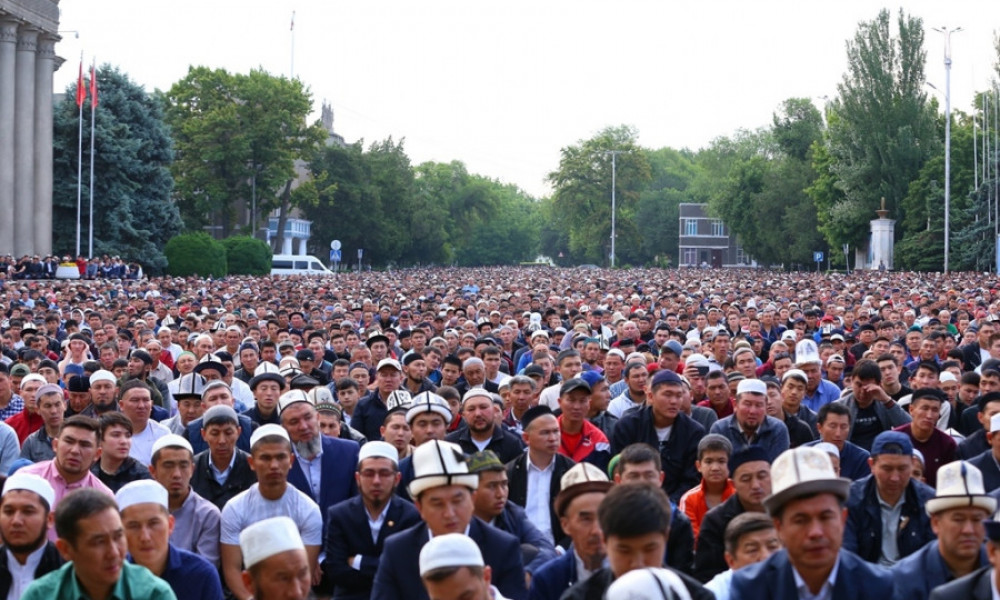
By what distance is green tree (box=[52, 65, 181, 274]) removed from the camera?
68.4 meters

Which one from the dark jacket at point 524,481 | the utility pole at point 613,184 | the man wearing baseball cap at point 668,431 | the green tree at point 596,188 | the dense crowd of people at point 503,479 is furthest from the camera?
the green tree at point 596,188

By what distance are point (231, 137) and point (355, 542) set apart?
3305 inches

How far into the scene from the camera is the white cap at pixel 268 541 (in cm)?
544

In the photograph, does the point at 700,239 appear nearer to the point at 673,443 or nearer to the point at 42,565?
the point at 673,443

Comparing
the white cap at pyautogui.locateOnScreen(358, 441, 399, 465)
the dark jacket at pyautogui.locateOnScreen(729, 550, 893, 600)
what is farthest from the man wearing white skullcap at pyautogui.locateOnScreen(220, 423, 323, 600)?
the dark jacket at pyautogui.locateOnScreen(729, 550, 893, 600)

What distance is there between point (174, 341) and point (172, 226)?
5375cm

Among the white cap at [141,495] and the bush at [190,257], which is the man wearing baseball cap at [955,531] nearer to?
the white cap at [141,495]

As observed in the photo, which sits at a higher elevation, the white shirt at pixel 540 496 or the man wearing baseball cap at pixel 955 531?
the man wearing baseball cap at pixel 955 531

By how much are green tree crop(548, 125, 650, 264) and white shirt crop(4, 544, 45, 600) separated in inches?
5591

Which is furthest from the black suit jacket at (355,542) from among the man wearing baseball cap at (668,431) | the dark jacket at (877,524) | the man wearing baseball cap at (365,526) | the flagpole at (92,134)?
the flagpole at (92,134)

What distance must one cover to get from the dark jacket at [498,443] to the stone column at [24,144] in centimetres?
5816

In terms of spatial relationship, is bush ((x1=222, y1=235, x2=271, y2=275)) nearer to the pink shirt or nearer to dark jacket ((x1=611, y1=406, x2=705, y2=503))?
dark jacket ((x1=611, y1=406, x2=705, y2=503))

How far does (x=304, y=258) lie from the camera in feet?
301

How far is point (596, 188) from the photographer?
150500 mm
